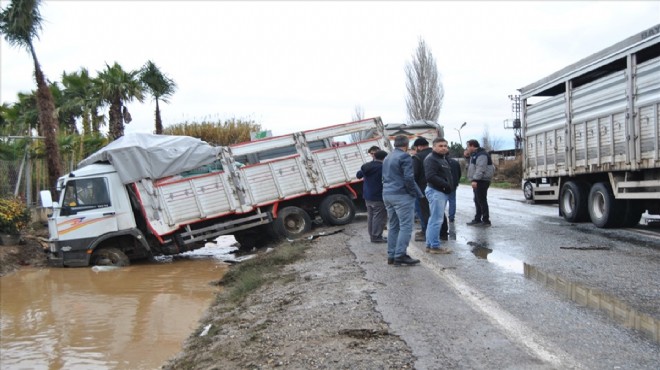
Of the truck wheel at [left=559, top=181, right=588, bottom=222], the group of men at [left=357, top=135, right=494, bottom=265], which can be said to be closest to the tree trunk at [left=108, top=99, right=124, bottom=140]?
the group of men at [left=357, top=135, right=494, bottom=265]

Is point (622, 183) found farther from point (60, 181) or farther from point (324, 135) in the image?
point (60, 181)

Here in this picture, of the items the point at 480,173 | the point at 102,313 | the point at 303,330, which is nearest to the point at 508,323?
the point at 303,330

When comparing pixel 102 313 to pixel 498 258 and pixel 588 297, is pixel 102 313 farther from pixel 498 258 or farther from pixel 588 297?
pixel 588 297

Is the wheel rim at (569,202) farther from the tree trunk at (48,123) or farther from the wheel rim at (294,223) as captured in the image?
the tree trunk at (48,123)

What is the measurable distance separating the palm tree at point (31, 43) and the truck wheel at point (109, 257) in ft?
17.1

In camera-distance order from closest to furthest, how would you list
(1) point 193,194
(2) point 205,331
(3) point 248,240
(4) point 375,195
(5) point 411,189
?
(2) point 205,331 → (5) point 411,189 → (4) point 375,195 → (1) point 193,194 → (3) point 248,240

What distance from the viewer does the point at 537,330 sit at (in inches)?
176

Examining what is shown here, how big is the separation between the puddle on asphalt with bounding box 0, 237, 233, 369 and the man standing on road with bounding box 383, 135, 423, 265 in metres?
2.97

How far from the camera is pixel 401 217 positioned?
7.22m

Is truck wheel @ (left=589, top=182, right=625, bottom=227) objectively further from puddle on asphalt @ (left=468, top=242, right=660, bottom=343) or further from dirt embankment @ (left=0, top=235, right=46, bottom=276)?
dirt embankment @ (left=0, top=235, right=46, bottom=276)

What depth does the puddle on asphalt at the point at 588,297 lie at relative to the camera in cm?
457

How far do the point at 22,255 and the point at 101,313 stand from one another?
6637 mm

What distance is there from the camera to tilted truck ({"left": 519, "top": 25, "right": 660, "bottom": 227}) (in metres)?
9.52

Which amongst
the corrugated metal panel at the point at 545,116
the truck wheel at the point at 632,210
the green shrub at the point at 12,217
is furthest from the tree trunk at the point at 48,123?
the truck wheel at the point at 632,210
